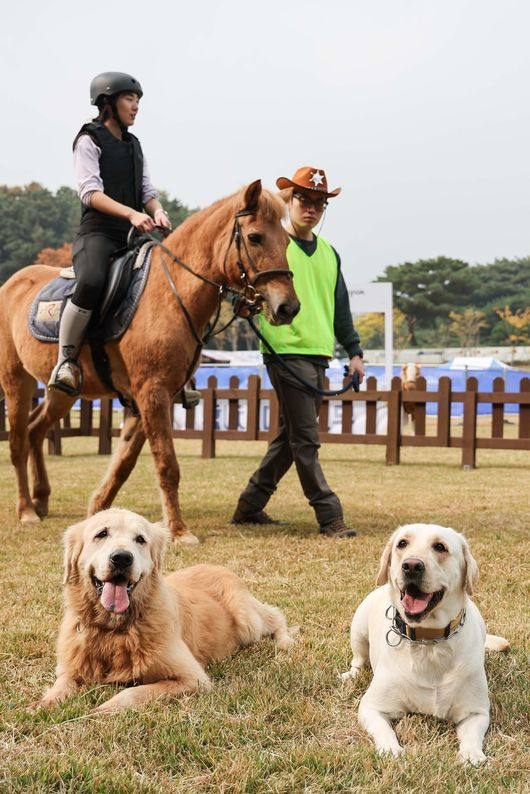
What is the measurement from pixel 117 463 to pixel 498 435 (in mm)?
9156

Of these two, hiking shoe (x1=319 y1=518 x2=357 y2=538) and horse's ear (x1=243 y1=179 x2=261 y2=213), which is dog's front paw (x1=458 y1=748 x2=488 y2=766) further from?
horse's ear (x1=243 y1=179 x2=261 y2=213)

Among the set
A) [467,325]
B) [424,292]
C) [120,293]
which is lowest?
[120,293]

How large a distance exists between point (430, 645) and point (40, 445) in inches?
237

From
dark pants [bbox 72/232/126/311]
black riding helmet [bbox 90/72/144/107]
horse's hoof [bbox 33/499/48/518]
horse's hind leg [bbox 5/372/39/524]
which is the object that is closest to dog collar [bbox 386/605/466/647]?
dark pants [bbox 72/232/126/311]

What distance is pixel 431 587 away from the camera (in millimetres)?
3020

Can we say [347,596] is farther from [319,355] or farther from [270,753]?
[319,355]

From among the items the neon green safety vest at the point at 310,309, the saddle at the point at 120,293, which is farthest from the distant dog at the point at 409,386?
the saddle at the point at 120,293

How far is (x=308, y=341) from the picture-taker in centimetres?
695

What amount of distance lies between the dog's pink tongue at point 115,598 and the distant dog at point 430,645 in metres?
0.97

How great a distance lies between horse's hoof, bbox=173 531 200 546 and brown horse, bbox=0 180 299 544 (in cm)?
1

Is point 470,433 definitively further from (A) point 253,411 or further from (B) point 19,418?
(B) point 19,418

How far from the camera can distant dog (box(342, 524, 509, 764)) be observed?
2982 mm

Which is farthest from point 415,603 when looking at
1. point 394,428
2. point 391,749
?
point 394,428

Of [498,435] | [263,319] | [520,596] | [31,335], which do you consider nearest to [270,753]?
[520,596]
